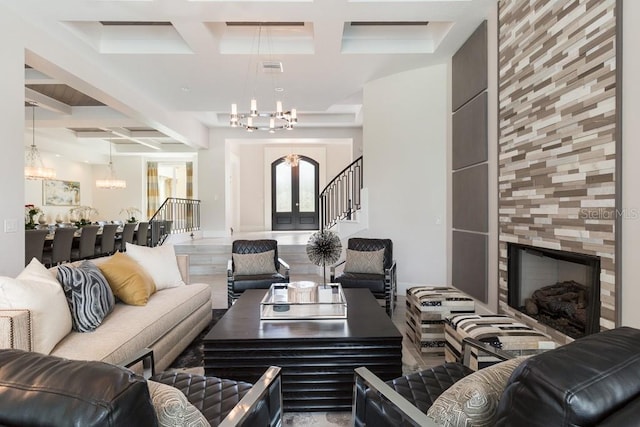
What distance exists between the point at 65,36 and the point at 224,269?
4.64 metres

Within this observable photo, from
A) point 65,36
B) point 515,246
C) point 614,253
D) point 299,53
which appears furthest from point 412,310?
point 65,36

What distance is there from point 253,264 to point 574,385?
416 centimetres

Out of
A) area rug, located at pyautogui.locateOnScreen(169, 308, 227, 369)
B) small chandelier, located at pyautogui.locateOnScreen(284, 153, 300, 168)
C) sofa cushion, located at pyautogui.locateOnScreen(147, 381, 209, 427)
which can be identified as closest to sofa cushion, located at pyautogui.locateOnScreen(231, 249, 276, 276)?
area rug, located at pyautogui.locateOnScreen(169, 308, 227, 369)

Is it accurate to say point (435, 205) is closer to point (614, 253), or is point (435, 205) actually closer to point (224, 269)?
point (614, 253)

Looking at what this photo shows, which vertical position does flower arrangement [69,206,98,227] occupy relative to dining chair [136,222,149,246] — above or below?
above

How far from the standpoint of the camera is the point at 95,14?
A: 3.68 meters

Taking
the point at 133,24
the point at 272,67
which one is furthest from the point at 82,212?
the point at 272,67

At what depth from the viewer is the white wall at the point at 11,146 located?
3.34 m

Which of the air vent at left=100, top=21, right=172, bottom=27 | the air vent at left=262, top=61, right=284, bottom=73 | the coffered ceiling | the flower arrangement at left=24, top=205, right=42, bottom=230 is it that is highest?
the air vent at left=100, top=21, right=172, bottom=27

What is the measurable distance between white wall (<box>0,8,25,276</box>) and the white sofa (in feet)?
3.56

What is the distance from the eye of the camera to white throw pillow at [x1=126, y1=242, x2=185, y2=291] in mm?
3518

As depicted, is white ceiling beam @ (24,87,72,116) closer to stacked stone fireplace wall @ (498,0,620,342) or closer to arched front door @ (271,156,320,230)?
arched front door @ (271,156,320,230)

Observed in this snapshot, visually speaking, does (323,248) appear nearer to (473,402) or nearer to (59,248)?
(473,402)

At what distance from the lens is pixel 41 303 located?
2027 millimetres
